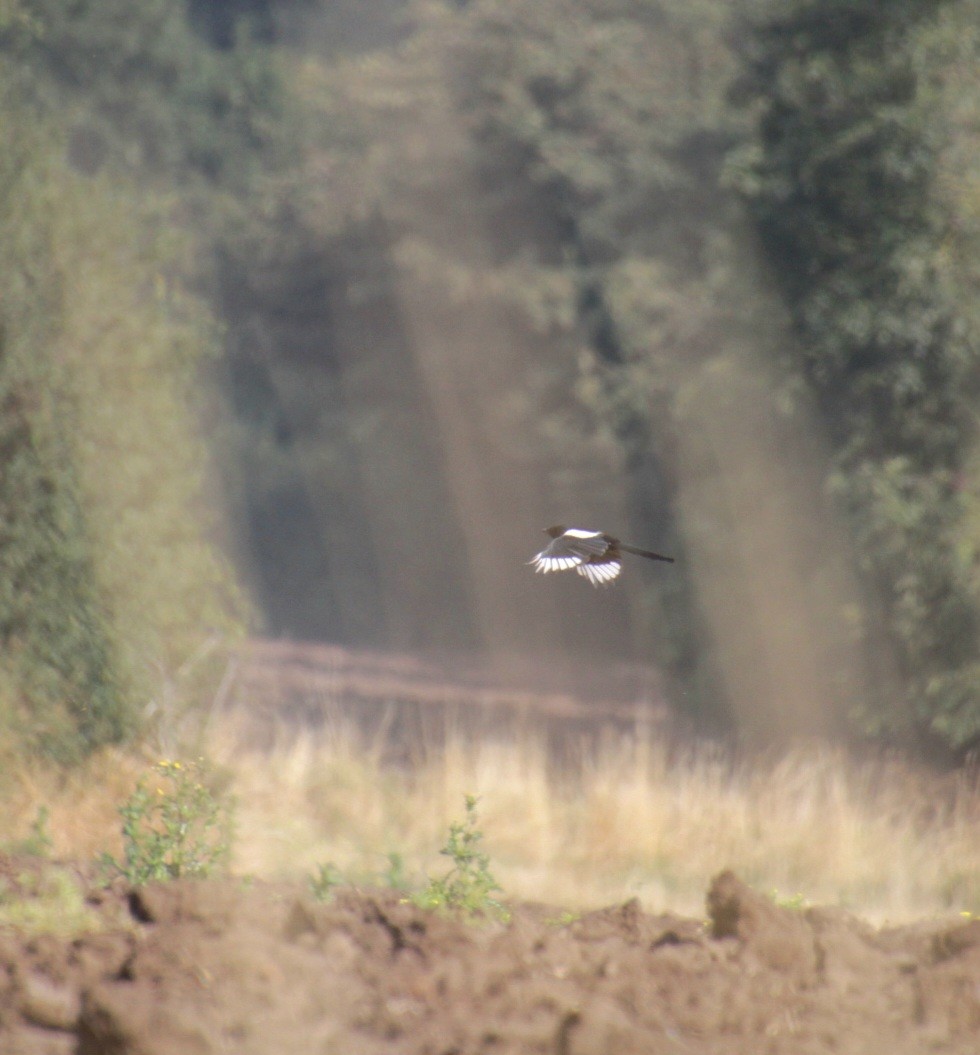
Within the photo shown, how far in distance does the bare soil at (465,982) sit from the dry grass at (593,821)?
2.43 metres

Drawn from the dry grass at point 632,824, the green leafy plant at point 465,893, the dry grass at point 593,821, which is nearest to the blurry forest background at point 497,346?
the dry grass at point 593,821

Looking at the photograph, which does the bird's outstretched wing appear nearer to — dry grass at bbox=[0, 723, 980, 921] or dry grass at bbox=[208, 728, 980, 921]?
dry grass at bbox=[0, 723, 980, 921]

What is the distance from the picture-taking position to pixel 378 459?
30.3 m

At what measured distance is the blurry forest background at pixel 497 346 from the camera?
8.02 metres

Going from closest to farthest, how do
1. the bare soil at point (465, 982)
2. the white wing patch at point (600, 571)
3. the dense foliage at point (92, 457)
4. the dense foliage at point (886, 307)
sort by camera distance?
the bare soil at point (465, 982), the white wing patch at point (600, 571), the dense foliage at point (92, 457), the dense foliage at point (886, 307)

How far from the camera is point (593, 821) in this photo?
343 inches

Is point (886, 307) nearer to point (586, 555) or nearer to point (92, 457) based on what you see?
point (92, 457)

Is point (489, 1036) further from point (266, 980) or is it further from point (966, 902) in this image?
point (966, 902)

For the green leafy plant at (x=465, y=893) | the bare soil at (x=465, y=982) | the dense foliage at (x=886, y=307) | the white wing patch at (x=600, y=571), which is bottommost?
the bare soil at (x=465, y=982)

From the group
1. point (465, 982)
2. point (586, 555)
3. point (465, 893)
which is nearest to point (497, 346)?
point (586, 555)

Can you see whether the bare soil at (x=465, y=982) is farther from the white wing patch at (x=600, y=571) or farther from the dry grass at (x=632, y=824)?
the dry grass at (x=632, y=824)

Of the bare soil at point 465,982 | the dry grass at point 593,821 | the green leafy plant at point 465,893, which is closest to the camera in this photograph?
the bare soil at point 465,982

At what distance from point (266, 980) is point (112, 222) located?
18.6ft

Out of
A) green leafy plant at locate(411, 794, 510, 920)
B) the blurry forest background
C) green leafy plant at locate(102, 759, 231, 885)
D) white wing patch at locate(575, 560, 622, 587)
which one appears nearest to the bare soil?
green leafy plant at locate(411, 794, 510, 920)
